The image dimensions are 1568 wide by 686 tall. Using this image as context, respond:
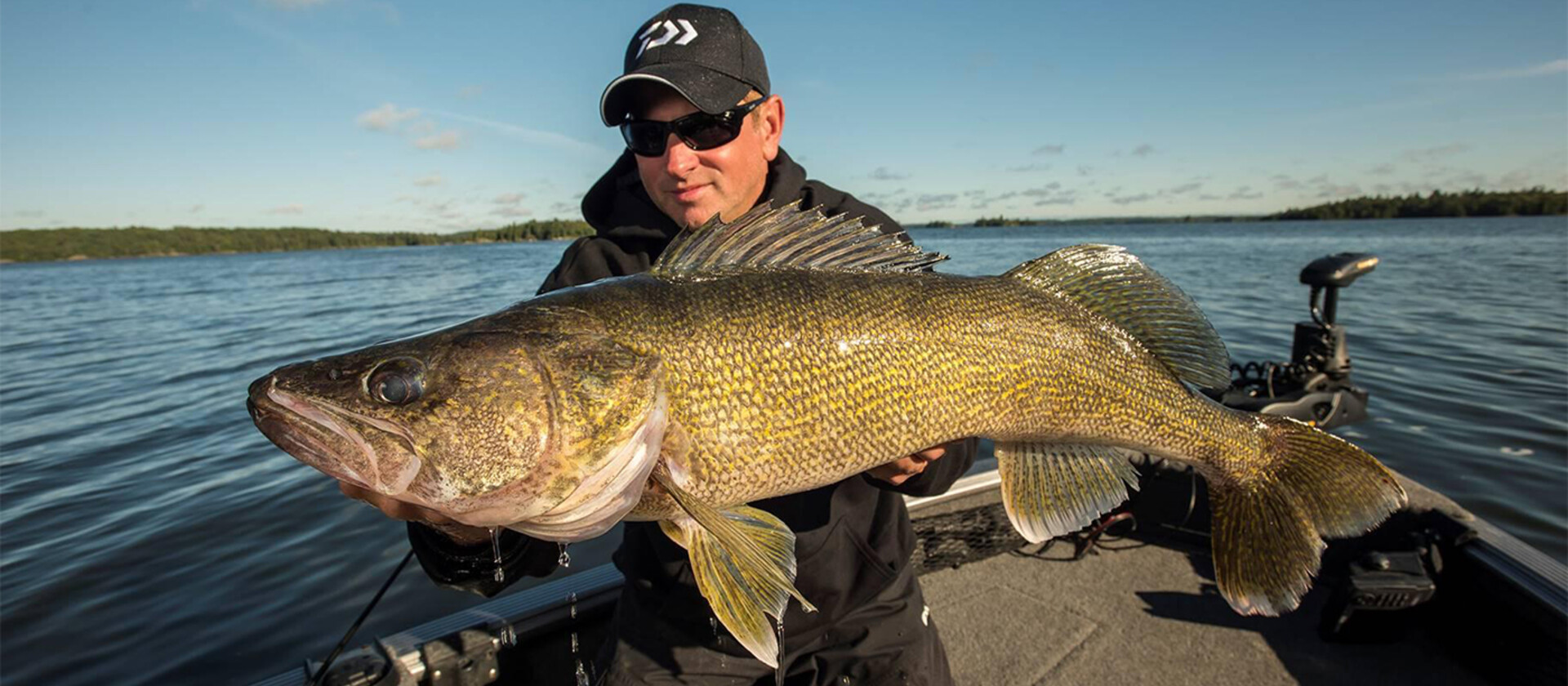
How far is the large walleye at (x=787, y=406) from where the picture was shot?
64.6 inches

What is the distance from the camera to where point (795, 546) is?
2.62 m

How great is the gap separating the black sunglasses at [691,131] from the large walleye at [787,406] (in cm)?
85

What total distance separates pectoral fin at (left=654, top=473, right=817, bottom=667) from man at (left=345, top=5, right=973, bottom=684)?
69cm

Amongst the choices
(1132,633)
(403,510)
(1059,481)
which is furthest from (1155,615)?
(403,510)

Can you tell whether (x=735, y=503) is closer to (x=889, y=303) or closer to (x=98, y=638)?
(x=889, y=303)

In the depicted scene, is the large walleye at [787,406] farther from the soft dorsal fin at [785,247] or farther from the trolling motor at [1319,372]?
the trolling motor at [1319,372]

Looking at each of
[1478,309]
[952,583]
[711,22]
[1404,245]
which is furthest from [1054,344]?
[1404,245]

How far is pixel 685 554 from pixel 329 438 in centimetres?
140

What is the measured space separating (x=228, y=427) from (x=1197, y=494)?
1181 centimetres

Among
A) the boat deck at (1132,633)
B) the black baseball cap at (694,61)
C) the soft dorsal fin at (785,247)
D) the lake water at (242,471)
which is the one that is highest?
the black baseball cap at (694,61)

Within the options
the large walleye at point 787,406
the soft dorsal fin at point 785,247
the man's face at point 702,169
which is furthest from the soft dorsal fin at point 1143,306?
the man's face at point 702,169

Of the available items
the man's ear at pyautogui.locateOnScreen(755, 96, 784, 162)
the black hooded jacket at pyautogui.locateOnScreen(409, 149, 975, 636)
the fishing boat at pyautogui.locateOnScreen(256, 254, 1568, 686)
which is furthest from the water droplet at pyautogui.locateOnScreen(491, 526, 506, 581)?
the man's ear at pyautogui.locateOnScreen(755, 96, 784, 162)

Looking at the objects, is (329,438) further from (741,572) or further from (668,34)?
(668,34)

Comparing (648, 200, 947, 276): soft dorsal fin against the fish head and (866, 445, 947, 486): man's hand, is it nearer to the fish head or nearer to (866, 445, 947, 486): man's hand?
the fish head
